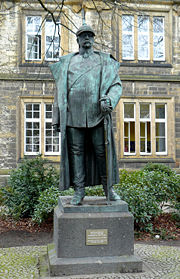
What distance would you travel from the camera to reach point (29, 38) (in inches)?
646

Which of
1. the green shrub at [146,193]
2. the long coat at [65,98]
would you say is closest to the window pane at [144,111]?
the green shrub at [146,193]

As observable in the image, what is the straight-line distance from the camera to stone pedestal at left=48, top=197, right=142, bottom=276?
4.02m

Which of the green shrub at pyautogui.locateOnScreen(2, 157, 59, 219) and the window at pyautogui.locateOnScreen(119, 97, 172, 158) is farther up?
the window at pyautogui.locateOnScreen(119, 97, 172, 158)

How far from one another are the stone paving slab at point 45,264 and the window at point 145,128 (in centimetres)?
1113

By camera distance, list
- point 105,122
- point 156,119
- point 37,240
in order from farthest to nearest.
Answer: point 156,119 < point 37,240 < point 105,122

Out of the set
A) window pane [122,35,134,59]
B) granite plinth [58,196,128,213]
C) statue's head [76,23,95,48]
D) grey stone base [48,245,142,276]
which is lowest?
grey stone base [48,245,142,276]

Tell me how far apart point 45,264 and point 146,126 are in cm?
1293

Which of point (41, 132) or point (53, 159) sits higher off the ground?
point (41, 132)

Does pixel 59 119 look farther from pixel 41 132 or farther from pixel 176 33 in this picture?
pixel 176 33

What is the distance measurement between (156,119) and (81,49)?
41.4 ft

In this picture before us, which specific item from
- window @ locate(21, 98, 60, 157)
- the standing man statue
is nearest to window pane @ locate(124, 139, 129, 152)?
window @ locate(21, 98, 60, 157)

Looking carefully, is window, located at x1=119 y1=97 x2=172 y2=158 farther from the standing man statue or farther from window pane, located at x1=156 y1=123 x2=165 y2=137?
the standing man statue

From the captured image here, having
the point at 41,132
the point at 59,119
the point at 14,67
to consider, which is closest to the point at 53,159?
the point at 41,132

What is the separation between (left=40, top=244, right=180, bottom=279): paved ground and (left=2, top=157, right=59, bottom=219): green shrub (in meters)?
3.79
